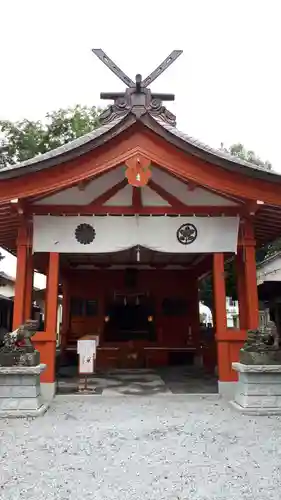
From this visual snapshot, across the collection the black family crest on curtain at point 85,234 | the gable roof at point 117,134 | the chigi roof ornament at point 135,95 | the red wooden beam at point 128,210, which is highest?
the chigi roof ornament at point 135,95

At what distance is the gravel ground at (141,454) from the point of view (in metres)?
3.59

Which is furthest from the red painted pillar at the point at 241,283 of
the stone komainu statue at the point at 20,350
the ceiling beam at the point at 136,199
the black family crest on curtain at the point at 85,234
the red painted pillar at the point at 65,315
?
the red painted pillar at the point at 65,315

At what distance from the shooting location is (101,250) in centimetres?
855

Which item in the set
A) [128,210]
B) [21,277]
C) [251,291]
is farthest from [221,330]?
[21,277]

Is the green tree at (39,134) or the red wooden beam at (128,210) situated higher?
the green tree at (39,134)

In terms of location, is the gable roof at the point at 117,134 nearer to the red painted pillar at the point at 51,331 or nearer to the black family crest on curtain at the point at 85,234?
the black family crest on curtain at the point at 85,234

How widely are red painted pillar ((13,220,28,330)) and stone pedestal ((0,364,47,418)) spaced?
166cm

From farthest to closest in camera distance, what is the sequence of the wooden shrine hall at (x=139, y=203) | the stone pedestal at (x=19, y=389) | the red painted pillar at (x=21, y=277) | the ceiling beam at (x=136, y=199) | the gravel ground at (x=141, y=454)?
the ceiling beam at (x=136, y=199) < the red painted pillar at (x=21, y=277) < the wooden shrine hall at (x=139, y=203) < the stone pedestal at (x=19, y=389) < the gravel ground at (x=141, y=454)

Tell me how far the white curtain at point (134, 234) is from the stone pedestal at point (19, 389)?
2.79 metres

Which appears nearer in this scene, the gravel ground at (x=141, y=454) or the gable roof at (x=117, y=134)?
the gravel ground at (x=141, y=454)

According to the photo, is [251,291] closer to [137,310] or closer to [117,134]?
[117,134]

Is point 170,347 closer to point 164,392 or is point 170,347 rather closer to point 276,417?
point 164,392

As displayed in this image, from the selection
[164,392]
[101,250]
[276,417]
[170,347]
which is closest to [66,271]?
[170,347]

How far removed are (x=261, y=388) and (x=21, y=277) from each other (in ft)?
17.7
